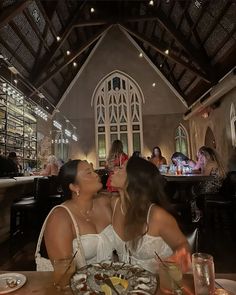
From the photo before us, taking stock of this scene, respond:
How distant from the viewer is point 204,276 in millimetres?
879

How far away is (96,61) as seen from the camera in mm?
11648

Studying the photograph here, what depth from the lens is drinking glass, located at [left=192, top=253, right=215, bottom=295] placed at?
0.86 metres

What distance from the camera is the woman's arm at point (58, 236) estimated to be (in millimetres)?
1238

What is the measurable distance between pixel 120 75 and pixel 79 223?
36.4ft

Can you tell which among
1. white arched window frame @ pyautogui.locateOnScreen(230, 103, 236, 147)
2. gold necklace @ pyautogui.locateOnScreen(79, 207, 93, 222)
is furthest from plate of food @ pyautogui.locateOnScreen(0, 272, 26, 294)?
white arched window frame @ pyautogui.locateOnScreen(230, 103, 236, 147)

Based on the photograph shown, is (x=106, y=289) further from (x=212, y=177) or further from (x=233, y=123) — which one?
(x=233, y=123)

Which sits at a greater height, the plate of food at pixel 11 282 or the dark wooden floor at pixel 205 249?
the plate of food at pixel 11 282

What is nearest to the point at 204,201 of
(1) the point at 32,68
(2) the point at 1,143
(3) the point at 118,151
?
(3) the point at 118,151

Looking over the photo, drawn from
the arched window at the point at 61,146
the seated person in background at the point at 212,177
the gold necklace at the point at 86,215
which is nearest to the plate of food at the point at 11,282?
the gold necklace at the point at 86,215

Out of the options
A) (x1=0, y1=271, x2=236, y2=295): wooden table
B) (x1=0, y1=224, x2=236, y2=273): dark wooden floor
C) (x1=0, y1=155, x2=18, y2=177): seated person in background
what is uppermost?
(x1=0, y1=155, x2=18, y2=177): seated person in background

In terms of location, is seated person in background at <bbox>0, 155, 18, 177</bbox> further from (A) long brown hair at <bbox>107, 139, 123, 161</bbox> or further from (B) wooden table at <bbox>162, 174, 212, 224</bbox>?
(B) wooden table at <bbox>162, 174, 212, 224</bbox>

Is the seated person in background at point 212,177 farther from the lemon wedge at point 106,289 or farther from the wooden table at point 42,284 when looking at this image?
the lemon wedge at point 106,289

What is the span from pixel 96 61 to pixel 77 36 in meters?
1.59

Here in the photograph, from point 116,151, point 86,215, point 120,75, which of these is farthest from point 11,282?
point 120,75
